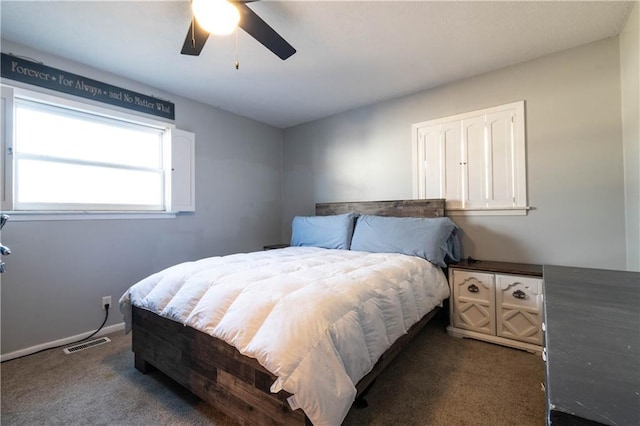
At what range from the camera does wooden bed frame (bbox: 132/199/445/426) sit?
1188 millimetres

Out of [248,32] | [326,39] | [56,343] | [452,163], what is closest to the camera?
[248,32]

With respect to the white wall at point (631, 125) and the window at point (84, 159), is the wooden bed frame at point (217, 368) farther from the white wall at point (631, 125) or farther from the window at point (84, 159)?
the white wall at point (631, 125)

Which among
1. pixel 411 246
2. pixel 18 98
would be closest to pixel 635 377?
pixel 411 246

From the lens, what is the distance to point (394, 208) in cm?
322

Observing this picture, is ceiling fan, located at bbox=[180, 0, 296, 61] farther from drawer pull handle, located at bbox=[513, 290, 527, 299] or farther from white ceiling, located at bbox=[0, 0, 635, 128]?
drawer pull handle, located at bbox=[513, 290, 527, 299]

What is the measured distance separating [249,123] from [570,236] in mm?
3877

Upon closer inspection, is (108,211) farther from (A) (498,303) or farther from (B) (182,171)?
(A) (498,303)

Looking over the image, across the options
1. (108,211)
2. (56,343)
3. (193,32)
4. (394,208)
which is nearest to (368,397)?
(394,208)

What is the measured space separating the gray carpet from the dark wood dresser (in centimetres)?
92

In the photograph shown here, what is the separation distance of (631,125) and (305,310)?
8.79ft

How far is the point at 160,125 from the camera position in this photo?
300cm

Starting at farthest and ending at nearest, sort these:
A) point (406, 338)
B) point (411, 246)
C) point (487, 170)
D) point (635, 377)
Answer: point (487, 170)
point (411, 246)
point (406, 338)
point (635, 377)

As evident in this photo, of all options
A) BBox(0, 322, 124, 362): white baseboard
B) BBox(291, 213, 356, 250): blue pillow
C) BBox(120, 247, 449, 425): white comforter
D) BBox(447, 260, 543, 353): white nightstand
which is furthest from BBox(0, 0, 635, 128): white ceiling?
BBox(0, 322, 124, 362): white baseboard

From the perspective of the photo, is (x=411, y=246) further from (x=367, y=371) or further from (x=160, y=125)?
(x=160, y=125)
